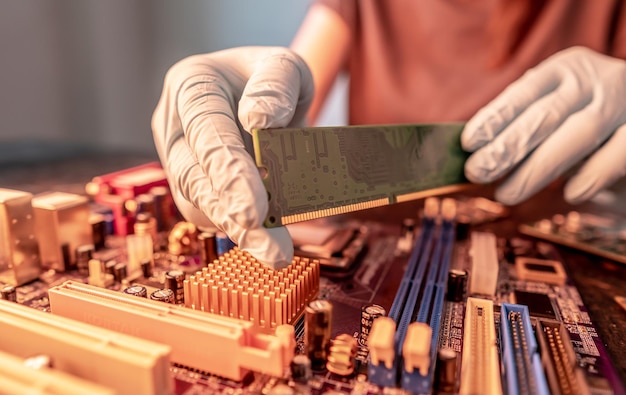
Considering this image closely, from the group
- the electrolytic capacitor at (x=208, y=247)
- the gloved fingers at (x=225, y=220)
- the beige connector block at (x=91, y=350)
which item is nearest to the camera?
the beige connector block at (x=91, y=350)

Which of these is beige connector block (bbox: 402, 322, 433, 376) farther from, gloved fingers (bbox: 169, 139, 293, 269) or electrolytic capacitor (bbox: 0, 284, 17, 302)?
electrolytic capacitor (bbox: 0, 284, 17, 302)

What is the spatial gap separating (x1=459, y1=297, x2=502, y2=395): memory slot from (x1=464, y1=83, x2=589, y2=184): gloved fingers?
35.7 inches

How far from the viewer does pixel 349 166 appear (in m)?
2.17

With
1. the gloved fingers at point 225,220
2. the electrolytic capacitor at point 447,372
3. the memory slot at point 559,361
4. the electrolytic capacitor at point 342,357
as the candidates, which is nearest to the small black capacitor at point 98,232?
the gloved fingers at point 225,220

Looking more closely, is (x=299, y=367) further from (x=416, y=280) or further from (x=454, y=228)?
(x=454, y=228)

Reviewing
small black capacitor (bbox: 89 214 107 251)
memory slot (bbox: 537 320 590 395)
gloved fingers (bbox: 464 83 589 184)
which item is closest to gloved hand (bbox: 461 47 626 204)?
gloved fingers (bbox: 464 83 589 184)

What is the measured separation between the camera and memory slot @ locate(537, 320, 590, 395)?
1.55 metres

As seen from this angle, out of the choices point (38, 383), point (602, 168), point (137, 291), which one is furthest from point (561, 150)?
point (38, 383)

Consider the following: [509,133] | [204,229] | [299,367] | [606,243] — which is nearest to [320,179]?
[299,367]

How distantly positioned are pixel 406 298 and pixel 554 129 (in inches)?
58.9

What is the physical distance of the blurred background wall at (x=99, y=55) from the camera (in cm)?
586

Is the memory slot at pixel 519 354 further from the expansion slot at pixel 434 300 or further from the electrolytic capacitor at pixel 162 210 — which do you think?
the electrolytic capacitor at pixel 162 210

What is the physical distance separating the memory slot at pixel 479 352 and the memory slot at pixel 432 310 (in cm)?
12

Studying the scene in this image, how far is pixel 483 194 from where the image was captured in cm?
430
